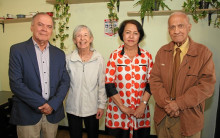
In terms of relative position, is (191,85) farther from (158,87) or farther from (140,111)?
(140,111)

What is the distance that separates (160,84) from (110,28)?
1479mm

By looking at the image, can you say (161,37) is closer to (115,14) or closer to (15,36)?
(115,14)

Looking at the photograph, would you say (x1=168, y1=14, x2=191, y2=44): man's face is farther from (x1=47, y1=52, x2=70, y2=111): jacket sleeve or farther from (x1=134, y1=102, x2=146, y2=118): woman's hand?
(x1=47, y1=52, x2=70, y2=111): jacket sleeve

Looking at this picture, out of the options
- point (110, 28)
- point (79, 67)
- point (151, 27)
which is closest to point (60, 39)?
point (110, 28)

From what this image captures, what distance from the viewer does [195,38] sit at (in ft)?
8.44

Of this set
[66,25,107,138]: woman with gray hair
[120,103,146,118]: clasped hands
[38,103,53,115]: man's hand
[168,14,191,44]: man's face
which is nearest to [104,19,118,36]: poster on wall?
[66,25,107,138]: woman with gray hair

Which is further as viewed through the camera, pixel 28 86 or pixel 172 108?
pixel 28 86

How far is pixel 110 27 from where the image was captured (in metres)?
2.84

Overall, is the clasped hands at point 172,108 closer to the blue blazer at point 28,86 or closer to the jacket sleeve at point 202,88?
the jacket sleeve at point 202,88

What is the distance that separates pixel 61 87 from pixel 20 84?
392mm

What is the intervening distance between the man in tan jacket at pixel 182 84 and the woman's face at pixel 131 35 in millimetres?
314

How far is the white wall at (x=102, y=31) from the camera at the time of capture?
2547mm

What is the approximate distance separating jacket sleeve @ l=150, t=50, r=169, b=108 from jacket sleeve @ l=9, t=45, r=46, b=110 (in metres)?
1.09

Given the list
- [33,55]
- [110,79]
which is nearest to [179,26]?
[110,79]
